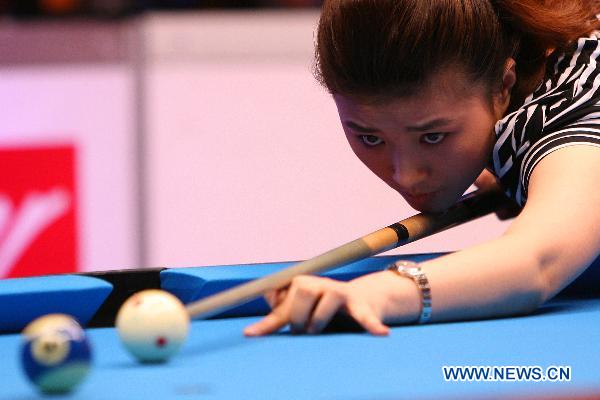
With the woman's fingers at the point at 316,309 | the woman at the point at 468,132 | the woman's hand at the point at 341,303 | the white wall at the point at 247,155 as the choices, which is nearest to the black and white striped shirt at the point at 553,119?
the woman at the point at 468,132

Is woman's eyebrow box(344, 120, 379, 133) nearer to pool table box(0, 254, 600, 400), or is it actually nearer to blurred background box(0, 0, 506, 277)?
pool table box(0, 254, 600, 400)

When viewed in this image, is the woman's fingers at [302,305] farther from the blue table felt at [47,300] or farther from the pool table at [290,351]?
the blue table felt at [47,300]

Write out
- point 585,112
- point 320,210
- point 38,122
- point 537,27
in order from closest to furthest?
point 585,112 → point 537,27 → point 38,122 → point 320,210

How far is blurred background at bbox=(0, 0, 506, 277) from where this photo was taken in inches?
218

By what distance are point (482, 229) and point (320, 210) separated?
99cm

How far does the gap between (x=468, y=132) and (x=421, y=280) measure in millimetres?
565

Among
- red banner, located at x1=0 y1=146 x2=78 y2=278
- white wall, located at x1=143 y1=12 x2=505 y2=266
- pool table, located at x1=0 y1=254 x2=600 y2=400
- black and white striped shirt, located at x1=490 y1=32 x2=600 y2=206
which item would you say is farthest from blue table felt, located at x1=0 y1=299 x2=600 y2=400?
white wall, located at x1=143 y1=12 x2=505 y2=266

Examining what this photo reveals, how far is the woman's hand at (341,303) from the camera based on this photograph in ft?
6.57

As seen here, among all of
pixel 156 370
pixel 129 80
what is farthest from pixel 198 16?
pixel 156 370

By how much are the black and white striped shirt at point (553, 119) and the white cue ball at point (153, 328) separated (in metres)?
1.00

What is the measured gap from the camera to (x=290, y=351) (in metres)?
1.93

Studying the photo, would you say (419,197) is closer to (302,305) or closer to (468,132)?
(468,132)

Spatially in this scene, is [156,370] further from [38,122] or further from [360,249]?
[38,122]

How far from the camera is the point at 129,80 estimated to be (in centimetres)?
570
